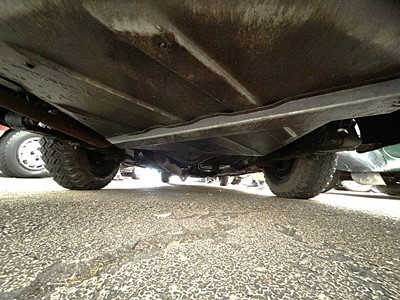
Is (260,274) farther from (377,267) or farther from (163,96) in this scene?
(163,96)

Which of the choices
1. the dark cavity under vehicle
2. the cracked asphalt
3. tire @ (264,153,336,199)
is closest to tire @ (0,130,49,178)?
the dark cavity under vehicle

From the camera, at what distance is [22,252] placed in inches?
16.3

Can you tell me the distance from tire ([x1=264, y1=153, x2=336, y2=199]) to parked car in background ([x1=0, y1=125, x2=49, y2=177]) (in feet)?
7.88

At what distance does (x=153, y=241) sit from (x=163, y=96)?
38cm

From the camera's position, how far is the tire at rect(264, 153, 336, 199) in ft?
4.24

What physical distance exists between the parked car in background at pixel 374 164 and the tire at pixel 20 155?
3.11 m

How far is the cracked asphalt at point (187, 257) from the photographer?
0.32 metres

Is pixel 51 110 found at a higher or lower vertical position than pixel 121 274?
higher

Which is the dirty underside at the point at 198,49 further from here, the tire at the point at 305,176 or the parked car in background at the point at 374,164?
the parked car in background at the point at 374,164

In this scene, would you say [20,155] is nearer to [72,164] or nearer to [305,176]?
[72,164]

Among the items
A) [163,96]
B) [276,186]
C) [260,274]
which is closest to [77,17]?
[163,96]

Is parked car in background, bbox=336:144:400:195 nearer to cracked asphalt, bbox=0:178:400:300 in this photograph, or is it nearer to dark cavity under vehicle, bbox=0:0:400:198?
dark cavity under vehicle, bbox=0:0:400:198

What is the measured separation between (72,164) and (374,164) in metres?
2.38

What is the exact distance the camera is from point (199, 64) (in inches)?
18.5
